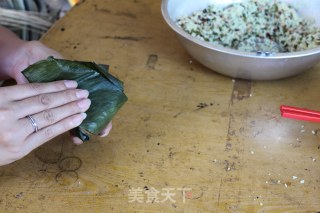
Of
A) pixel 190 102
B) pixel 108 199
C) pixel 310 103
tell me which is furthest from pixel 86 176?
pixel 310 103

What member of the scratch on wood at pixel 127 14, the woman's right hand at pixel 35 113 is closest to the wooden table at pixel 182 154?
the woman's right hand at pixel 35 113

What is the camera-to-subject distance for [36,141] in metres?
0.80

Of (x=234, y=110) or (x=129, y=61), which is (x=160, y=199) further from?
(x=129, y=61)

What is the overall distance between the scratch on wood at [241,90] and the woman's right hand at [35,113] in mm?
387

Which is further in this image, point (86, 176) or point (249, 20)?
point (249, 20)

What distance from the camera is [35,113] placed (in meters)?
0.79

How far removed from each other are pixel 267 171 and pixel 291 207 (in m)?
0.09

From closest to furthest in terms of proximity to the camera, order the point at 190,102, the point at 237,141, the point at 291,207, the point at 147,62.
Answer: the point at 291,207
the point at 237,141
the point at 190,102
the point at 147,62

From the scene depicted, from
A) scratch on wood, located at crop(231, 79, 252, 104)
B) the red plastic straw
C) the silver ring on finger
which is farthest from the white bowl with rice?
the silver ring on finger

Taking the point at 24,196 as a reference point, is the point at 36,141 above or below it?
above

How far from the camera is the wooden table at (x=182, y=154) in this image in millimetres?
804

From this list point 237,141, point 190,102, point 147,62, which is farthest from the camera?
point 147,62

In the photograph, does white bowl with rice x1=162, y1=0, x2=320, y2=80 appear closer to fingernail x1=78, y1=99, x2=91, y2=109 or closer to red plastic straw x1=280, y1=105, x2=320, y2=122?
red plastic straw x1=280, y1=105, x2=320, y2=122

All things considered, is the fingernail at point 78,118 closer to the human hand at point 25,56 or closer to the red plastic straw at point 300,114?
the human hand at point 25,56
